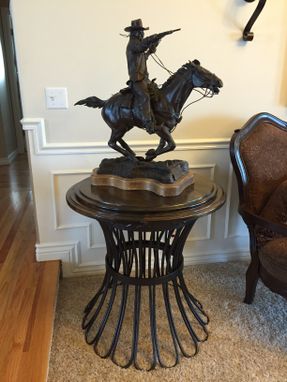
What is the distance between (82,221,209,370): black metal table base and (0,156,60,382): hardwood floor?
254 mm

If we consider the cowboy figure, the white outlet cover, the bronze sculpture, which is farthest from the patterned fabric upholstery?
the white outlet cover

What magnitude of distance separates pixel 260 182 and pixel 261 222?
30 cm

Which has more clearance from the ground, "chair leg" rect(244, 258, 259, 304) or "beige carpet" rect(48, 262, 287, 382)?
"chair leg" rect(244, 258, 259, 304)

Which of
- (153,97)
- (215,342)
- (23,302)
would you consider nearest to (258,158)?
(153,97)

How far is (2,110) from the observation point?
484 cm

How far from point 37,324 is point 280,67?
2.06 meters

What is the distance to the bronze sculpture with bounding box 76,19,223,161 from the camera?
1.38m

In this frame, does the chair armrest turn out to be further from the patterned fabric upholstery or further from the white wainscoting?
the white wainscoting

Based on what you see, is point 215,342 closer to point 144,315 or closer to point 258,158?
point 144,315

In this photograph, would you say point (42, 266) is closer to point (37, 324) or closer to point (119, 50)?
point (37, 324)

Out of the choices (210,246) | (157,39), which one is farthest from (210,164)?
(157,39)

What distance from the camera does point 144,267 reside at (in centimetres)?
160

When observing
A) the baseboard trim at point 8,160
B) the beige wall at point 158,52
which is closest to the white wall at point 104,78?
the beige wall at point 158,52

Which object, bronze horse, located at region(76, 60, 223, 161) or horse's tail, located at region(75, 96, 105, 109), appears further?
horse's tail, located at region(75, 96, 105, 109)
